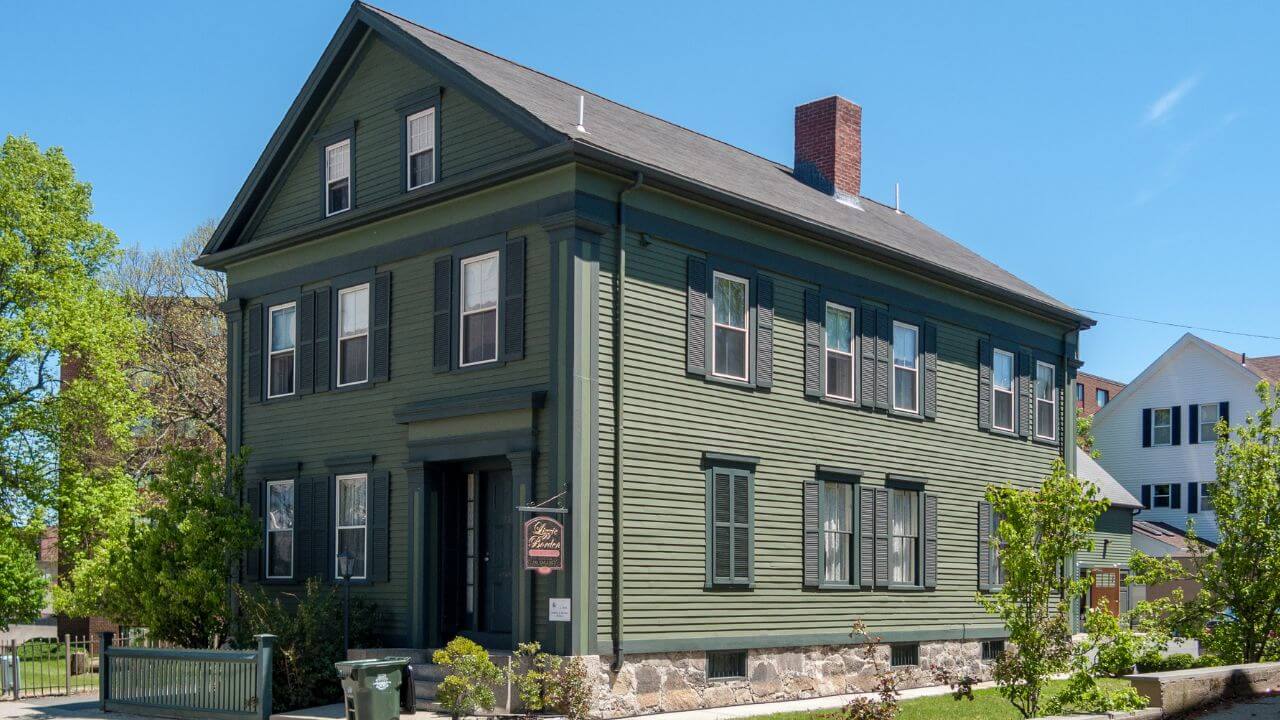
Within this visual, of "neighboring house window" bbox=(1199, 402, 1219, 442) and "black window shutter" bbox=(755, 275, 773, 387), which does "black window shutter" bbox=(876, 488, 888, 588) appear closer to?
"black window shutter" bbox=(755, 275, 773, 387)

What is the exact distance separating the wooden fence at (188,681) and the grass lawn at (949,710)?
6.80 meters

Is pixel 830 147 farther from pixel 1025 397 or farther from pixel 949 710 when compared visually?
pixel 949 710

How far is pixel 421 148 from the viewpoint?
21094 millimetres

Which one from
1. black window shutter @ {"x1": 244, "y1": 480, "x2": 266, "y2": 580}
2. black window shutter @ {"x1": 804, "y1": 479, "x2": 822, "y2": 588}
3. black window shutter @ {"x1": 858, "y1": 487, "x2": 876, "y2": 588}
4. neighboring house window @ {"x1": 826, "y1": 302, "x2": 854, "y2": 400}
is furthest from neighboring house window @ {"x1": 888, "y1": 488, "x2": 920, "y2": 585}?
black window shutter @ {"x1": 244, "y1": 480, "x2": 266, "y2": 580}

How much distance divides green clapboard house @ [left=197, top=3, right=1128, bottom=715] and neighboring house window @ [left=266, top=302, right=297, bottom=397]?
0.05m

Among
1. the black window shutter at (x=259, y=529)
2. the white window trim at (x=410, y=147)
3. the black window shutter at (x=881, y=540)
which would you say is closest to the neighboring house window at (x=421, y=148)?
the white window trim at (x=410, y=147)

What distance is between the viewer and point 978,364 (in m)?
26.2

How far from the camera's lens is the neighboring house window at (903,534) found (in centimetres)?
2356

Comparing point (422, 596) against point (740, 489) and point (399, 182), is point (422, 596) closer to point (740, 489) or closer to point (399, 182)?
point (740, 489)

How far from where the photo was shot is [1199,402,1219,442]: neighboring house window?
51750 millimetres

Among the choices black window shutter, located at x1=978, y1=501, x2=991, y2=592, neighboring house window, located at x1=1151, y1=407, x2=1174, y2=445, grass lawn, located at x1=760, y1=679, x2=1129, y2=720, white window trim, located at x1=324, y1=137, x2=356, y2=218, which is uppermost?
white window trim, located at x1=324, y1=137, x2=356, y2=218

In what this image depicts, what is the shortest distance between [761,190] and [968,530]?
7.82 m

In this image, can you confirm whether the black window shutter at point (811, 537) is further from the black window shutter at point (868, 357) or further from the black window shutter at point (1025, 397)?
the black window shutter at point (1025, 397)

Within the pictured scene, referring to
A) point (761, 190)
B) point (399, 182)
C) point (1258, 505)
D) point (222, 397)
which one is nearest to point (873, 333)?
point (761, 190)
